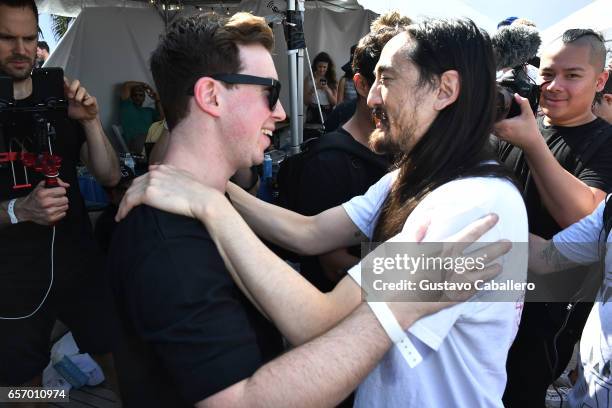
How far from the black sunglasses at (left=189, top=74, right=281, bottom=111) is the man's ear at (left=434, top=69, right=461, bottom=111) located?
0.48 m

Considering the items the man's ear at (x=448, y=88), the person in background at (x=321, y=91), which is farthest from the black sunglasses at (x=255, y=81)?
the person in background at (x=321, y=91)

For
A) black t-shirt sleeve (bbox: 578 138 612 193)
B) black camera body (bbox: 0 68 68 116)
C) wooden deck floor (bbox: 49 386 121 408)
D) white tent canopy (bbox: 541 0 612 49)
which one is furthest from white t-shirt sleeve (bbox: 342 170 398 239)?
white tent canopy (bbox: 541 0 612 49)

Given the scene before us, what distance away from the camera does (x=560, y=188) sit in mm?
2004

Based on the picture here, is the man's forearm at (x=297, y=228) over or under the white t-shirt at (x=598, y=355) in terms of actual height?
over

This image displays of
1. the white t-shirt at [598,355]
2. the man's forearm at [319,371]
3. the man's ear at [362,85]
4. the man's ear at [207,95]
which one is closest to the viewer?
the man's forearm at [319,371]

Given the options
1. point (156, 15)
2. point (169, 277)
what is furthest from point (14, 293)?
point (156, 15)

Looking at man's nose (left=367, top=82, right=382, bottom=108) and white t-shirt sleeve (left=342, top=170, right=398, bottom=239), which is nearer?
man's nose (left=367, top=82, right=382, bottom=108)

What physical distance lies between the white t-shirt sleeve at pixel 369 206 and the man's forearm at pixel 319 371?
28.0 inches

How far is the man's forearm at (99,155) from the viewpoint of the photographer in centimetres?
264

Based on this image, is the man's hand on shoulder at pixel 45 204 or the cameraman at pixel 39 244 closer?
the man's hand on shoulder at pixel 45 204

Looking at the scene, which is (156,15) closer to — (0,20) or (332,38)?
(332,38)

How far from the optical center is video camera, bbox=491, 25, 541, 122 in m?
1.98

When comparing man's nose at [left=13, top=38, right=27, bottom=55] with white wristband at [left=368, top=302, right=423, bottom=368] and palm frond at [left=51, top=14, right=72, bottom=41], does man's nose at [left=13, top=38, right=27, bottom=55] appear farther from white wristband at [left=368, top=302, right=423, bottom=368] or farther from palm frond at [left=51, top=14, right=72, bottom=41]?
palm frond at [left=51, top=14, right=72, bottom=41]

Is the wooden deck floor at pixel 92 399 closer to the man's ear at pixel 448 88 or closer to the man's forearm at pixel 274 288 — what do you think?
the man's forearm at pixel 274 288
